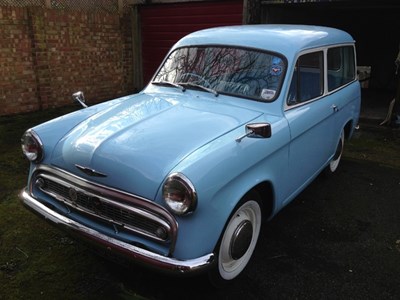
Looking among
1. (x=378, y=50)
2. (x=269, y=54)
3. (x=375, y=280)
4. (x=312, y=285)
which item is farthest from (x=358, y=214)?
(x=378, y=50)

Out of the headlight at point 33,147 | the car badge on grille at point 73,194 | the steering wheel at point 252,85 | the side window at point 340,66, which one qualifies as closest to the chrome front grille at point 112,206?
the car badge on grille at point 73,194

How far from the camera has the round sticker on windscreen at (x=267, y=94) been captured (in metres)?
3.14

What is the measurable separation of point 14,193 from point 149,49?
6014 millimetres

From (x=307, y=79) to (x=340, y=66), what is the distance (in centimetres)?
109

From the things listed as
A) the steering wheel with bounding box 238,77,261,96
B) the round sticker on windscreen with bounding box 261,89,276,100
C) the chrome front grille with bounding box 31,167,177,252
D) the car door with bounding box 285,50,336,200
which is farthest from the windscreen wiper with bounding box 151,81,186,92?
the chrome front grille with bounding box 31,167,177,252

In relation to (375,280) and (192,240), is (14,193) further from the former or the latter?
(375,280)

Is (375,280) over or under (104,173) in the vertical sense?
under

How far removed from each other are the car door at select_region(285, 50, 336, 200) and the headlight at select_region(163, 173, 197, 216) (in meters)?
1.27

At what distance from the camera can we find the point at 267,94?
10.4 ft

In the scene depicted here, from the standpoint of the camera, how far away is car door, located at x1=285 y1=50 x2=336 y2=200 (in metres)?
3.20

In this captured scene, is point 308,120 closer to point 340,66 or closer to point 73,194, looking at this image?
point 340,66

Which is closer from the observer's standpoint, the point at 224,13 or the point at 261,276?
the point at 261,276

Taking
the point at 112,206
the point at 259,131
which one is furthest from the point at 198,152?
the point at 112,206

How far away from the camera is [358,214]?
3.85 meters
